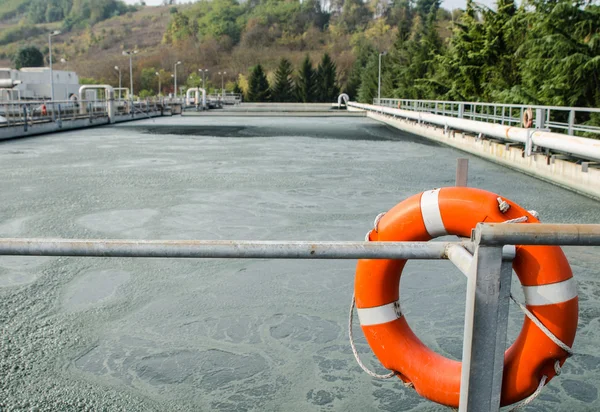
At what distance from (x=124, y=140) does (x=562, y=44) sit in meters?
15.6

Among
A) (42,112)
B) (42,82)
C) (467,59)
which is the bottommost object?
(42,112)

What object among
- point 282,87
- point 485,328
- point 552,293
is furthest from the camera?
point 282,87

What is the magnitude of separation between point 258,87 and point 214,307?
106095 millimetres

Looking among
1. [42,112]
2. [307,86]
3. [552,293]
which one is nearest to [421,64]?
[42,112]

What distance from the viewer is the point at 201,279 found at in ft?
21.9

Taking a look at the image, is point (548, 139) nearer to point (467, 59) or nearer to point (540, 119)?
point (540, 119)

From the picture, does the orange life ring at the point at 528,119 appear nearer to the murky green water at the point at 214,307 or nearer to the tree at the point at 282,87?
the murky green water at the point at 214,307

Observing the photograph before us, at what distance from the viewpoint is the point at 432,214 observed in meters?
3.03

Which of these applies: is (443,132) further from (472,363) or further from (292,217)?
(472,363)

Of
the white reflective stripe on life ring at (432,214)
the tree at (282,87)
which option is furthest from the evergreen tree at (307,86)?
the white reflective stripe on life ring at (432,214)

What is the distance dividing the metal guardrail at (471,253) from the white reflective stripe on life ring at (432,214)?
1.61ft

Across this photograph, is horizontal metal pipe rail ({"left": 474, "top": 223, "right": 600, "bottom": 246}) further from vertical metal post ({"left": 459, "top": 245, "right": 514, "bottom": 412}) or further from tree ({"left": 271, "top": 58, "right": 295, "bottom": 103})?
tree ({"left": 271, "top": 58, "right": 295, "bottom": 103})

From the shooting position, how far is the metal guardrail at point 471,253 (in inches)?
91.8

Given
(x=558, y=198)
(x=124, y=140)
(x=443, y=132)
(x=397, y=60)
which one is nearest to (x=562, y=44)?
(x=558, y=198)
